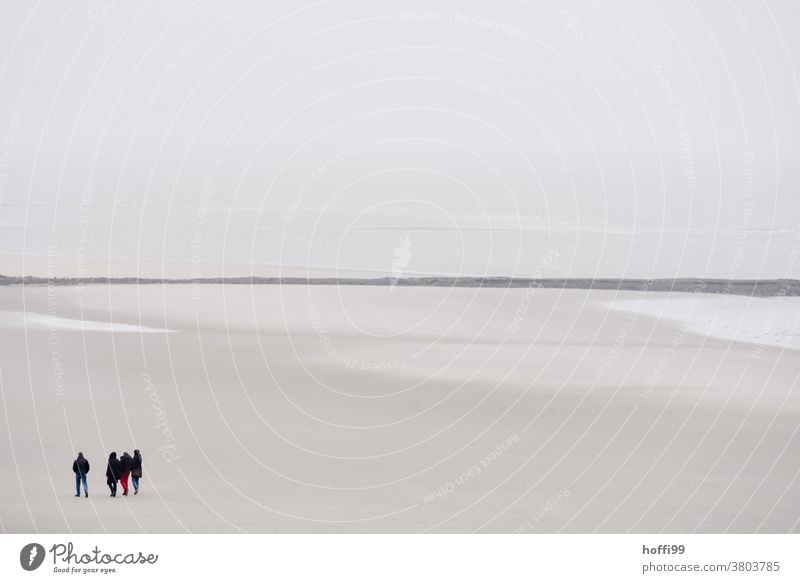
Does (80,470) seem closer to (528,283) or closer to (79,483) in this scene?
(79,483)

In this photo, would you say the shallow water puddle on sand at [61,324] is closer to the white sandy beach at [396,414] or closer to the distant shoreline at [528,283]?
the white sandy beach at [396,414]

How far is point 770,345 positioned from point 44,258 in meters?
30.5

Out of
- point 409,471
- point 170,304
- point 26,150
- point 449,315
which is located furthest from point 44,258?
point 26,150

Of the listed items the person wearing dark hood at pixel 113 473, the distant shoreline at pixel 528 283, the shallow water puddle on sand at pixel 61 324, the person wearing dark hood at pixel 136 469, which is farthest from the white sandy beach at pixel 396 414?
the distant shoreline at pixel 528 283

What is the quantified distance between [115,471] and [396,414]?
7.35 metres

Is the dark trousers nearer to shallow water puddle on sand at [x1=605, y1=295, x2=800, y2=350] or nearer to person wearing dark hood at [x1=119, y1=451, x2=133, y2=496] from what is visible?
person wearing dark hood at [x1=119, y1=451, x2=133, y2=496]

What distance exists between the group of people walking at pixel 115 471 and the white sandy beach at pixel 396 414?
10.8 inches

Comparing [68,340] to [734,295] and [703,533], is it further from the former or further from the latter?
[734,295]

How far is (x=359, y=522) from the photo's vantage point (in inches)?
712

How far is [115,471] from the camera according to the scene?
1905 centimetres

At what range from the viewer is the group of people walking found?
18.8m

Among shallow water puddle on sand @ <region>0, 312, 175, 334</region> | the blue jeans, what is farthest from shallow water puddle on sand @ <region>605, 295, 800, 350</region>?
the blue jeans

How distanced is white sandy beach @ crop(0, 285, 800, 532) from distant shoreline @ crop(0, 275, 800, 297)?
3.82 m

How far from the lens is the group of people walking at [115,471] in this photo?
61.7 ft
